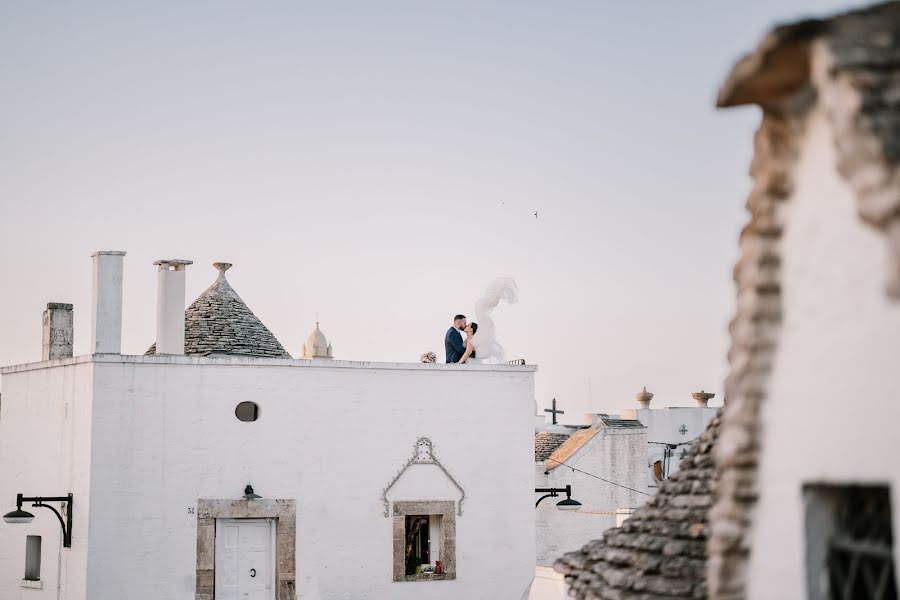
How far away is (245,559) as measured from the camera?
54.0ft

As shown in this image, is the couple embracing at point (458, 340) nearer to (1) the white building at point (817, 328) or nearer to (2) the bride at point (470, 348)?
(2) the bride at point (470, 348)

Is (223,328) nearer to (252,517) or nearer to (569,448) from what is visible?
(252,517)

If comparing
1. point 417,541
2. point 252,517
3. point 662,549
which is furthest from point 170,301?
point 662,549

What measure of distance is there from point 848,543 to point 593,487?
817 inches

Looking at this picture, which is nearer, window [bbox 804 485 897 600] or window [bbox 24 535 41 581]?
window [bbox 804 485 897 600]

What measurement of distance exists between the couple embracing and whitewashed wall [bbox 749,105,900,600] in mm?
12834

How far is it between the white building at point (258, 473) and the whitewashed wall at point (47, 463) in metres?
0.04

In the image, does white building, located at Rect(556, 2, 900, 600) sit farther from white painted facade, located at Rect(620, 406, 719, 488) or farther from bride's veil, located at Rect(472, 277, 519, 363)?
white painted facade, located at Rect(620, 406, 719, 488)

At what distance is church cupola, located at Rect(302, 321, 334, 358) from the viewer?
2000 cm

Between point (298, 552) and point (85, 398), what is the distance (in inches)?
131

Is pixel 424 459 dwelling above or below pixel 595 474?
above

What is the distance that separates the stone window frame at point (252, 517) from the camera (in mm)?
16094

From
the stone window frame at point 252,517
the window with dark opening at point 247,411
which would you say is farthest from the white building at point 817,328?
the window with dark opening at point 247,411

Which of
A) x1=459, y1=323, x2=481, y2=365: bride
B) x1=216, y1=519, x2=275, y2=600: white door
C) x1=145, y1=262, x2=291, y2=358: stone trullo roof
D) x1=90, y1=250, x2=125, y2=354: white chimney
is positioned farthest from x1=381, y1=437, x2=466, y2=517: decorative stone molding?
x1=90, y1=250, x2=125, y2=354: white chimney
